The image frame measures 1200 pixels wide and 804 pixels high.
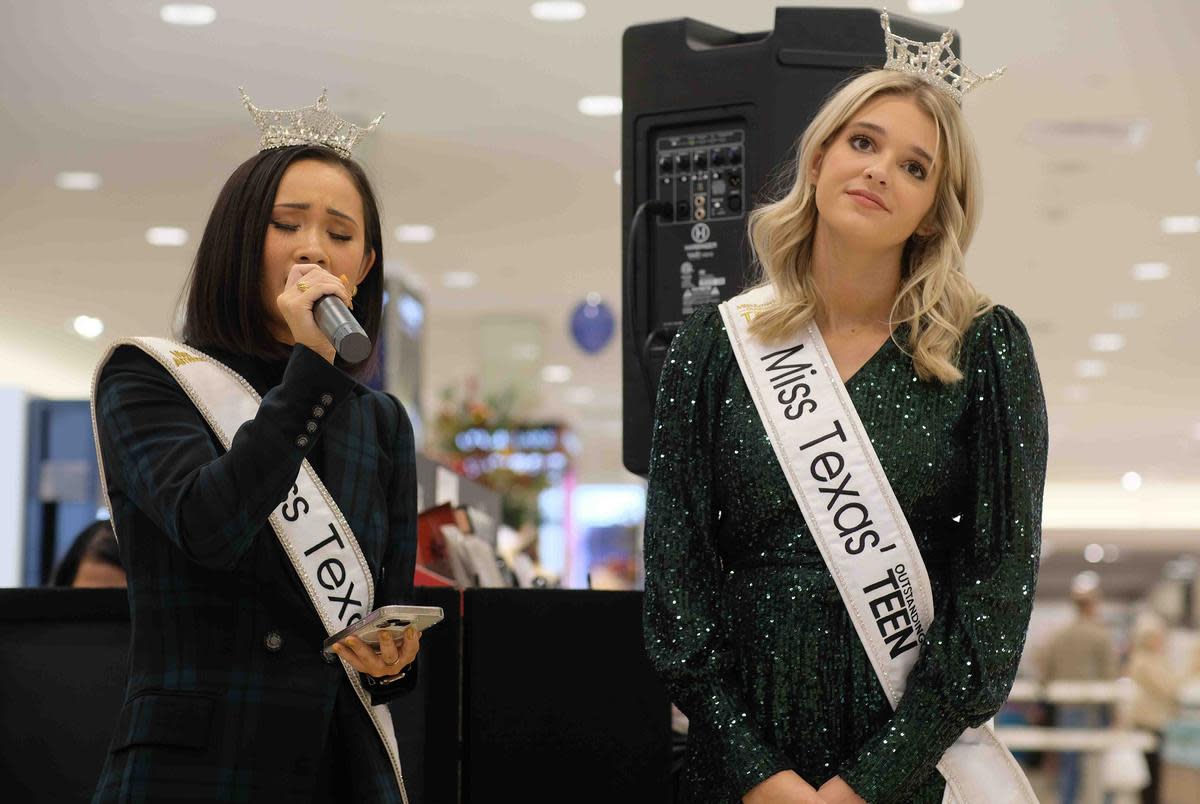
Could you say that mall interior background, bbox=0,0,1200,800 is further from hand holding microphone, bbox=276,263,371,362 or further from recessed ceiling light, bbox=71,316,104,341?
hand holding microphone, bbox=276,263,371,362

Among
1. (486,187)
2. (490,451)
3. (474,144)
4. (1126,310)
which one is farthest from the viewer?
(1126,310)

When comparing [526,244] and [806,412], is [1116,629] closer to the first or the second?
[526,244]

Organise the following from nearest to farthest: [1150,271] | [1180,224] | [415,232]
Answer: [1180,224]
[415,232]
[1150,271]

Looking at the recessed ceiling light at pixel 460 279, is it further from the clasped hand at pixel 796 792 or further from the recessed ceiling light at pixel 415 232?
the clasped hand at pixel 796 792

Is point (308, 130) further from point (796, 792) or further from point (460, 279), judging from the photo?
point (460, 279)

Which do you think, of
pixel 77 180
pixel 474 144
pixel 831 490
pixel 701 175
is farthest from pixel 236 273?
pixel 77 180

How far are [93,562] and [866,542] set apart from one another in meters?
3.25

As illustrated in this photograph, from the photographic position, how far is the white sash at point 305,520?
166 cm

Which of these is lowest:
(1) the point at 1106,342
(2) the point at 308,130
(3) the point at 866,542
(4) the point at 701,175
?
(3) the point at 866,542

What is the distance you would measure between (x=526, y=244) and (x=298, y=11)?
4618mm

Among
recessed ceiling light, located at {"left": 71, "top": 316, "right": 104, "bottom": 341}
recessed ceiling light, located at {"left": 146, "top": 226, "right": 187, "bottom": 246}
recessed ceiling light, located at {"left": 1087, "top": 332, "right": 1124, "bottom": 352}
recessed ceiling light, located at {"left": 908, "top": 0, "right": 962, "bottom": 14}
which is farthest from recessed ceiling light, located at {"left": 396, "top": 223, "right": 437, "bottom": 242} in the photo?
recessed ceiling light, located at {"left": 1087, "top": 332, "right": 1124, "bottom": 352}

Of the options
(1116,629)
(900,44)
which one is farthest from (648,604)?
(1116,629)

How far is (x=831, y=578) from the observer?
1.75 meters

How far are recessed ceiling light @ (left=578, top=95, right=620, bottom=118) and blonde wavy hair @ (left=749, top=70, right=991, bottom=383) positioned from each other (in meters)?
6.28
